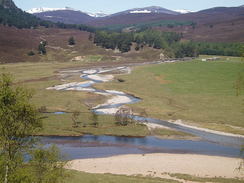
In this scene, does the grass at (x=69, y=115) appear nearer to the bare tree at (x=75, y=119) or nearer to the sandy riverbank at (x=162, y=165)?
the bare tree at (x=75, y=119)

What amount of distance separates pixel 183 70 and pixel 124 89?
55.0 m

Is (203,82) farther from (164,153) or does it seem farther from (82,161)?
(82,161)

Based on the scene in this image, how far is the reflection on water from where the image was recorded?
50.7m

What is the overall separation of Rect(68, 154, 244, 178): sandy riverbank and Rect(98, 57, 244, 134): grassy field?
1170 cm

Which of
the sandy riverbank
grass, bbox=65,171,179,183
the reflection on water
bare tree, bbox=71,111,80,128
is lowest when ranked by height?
the reflection on water

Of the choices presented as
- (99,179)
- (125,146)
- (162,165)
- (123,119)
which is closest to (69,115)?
(123,119)

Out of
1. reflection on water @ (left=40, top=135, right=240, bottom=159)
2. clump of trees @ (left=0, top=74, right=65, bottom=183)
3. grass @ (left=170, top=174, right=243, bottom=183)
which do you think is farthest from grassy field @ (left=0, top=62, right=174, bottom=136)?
grass @ (left=170, top=174, right=243, bottom=183)

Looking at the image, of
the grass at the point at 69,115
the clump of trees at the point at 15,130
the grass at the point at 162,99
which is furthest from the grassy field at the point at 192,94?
the clump of trees at the point at 15,130

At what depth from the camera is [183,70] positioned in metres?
156

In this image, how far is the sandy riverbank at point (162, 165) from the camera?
138 ft

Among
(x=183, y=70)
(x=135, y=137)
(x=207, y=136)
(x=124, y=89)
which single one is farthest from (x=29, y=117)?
(x=183, y=70)

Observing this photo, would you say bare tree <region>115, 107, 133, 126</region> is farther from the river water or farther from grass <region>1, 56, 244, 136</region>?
the river water

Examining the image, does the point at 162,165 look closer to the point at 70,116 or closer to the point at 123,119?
the point at 123,119

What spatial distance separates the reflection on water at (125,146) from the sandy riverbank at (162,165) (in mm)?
2696
